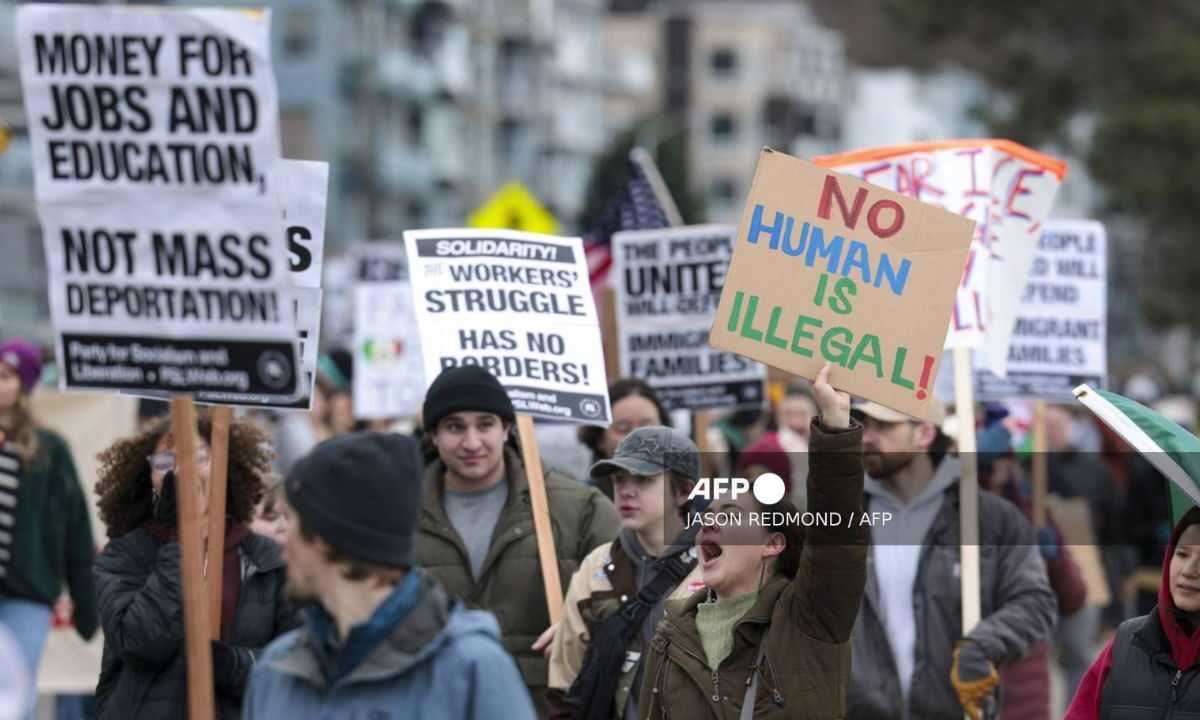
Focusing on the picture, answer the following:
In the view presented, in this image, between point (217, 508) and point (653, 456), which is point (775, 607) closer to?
point (653, 456)

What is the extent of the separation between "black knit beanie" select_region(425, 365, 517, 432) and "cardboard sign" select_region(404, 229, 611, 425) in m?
0.90

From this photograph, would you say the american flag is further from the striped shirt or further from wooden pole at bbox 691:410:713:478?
the striped shirt

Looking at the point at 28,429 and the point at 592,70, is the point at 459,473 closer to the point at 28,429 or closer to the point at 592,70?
the point at 28,429

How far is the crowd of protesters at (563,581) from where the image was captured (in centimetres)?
461

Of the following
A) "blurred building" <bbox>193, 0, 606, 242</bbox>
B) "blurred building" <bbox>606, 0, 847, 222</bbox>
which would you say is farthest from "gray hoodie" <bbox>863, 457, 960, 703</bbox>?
"blurred building" <bbox>606, 0, 847, 222</bbox>

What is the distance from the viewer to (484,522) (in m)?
7.61

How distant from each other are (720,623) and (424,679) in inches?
61.8

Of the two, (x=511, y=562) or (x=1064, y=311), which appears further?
(x=1064, y=311)

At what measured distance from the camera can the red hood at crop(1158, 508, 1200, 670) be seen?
19.4 feet

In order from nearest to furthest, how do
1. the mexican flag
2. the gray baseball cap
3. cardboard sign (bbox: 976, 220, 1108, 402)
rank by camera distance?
the mexican flag
the gray baseball cap
cardboard sign (bbox: 976, 220, 1108, 402)

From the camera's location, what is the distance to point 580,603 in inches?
280

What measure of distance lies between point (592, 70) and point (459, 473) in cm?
9535

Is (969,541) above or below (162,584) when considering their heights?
below

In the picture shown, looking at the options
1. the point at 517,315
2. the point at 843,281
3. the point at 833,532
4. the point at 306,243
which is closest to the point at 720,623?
the point at 833,532
